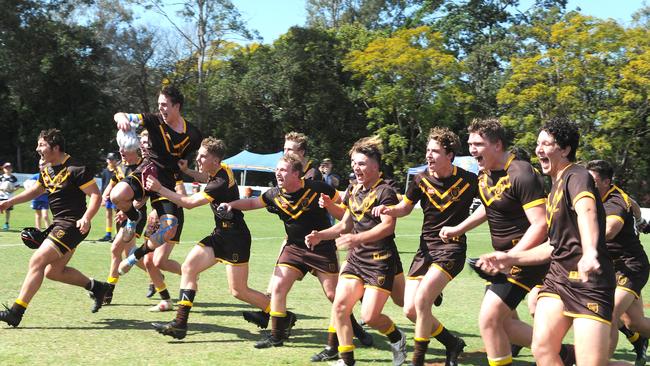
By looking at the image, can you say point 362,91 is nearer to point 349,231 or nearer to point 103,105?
point 103,105

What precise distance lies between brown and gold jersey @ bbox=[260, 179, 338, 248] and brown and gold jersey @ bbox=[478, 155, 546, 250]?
1947mm

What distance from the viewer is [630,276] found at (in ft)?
22.1

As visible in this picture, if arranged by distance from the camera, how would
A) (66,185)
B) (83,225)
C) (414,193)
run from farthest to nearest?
(66,185), (83,225), (414,193)

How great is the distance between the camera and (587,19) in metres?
40.2

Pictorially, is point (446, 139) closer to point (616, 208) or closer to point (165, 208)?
point (616, 208)

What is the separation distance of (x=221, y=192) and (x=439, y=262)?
2.64 meters

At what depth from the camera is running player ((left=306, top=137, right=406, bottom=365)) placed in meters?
6.68

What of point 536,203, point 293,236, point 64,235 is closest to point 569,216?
point 536,203

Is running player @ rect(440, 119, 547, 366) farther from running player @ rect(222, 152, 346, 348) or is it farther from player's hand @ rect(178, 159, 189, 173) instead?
player's hand @ rect(178, 159, 189, 173)

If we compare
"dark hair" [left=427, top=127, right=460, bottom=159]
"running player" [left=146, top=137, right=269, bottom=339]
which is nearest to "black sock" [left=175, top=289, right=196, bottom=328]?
"running player" [left=146, top=137, right=269, bottom=339]

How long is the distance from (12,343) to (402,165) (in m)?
42.3

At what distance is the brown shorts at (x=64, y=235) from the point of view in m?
8.38

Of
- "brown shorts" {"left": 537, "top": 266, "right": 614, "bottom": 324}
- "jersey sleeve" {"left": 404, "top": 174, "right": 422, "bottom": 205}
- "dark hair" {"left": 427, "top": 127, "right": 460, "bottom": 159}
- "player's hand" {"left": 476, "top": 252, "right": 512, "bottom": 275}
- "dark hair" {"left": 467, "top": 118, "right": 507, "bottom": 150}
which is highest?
"dark hair" {"left": 467, "top": 118, "right": 507, "bottom": 150}

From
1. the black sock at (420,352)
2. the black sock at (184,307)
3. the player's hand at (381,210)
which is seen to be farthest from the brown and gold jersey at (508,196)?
the black sock at (184,307)
